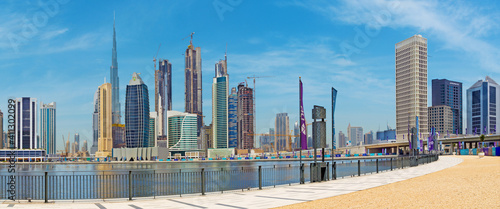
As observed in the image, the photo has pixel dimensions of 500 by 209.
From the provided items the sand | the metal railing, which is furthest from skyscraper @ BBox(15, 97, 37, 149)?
the sand

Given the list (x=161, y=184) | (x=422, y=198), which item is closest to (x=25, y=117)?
(x=161, y=184)

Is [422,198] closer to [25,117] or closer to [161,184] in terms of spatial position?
[161,184]

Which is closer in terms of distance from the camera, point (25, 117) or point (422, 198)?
point (422, 198)

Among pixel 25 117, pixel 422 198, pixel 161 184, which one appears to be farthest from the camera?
pixel 25 117

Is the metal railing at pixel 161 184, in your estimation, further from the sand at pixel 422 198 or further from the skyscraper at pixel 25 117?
the skyscraper at pixel 25 117

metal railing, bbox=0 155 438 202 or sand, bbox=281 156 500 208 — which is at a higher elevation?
sand, bbox=281 156 500 208

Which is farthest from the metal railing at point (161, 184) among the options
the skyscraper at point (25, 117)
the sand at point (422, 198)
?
the skyscraper at point (25, 117)

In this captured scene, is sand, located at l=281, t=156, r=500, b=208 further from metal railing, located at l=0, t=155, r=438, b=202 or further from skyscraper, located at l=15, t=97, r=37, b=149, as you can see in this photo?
skyscraper, located at l=15, t=97, r=37, b=149

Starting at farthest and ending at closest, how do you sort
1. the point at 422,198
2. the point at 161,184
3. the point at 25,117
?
the point at 25,117 → the point at 161,184 → the point at 422,198

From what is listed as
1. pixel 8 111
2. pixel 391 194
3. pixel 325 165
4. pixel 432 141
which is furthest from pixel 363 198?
pixel 432 141

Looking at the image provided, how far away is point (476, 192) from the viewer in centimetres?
1617

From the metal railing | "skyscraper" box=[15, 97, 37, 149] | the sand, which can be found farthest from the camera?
"skyscraper" box=[15, 97, 37, 149]

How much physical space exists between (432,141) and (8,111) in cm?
9550

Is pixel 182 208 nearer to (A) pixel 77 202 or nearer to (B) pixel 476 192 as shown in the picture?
(A) pixel 77 202
